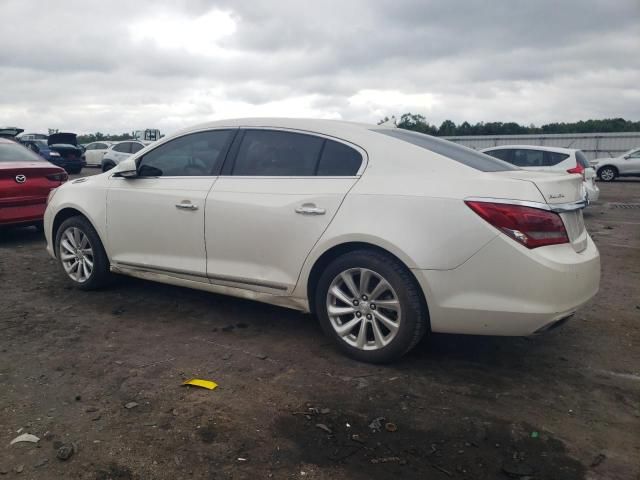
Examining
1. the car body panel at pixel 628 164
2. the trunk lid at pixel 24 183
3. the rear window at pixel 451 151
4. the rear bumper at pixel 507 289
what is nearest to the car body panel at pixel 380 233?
the rear bumper at pixel 507 289

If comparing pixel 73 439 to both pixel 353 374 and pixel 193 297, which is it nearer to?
pixel 353 374

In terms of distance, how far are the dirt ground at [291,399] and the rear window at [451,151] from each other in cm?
129

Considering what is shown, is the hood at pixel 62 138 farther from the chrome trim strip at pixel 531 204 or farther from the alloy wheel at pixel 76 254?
the chrome trim strip at pixel 531 204

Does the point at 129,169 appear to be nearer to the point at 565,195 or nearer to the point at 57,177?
the point at 565,195

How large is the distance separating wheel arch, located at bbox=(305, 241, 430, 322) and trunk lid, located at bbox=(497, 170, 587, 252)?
858 mm

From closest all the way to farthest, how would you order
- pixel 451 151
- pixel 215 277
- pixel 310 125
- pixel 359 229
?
1. pixel 359 229
2. pixel 451 151
3. pixel 310 125
4. pixel 215 277

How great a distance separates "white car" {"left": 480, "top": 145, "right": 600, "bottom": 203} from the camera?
1195cm

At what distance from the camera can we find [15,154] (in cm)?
802

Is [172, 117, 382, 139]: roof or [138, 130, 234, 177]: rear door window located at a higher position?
[172, 117, 382, 139]: roof

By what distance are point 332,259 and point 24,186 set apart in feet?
17.9

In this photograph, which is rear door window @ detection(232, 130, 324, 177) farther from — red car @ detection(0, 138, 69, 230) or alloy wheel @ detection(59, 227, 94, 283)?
red car @ detection(0, 138, 69, 230)

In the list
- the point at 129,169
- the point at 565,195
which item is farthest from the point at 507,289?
the point at 129,169

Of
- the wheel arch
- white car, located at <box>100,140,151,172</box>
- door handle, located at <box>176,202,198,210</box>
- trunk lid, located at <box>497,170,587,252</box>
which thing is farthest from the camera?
white car, located at <box>100,140,151,172</box>

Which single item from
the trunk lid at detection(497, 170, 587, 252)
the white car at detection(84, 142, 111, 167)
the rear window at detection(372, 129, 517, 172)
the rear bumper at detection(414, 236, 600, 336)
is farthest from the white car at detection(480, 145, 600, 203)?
the white car at detection(84, 142, 111, 167)
